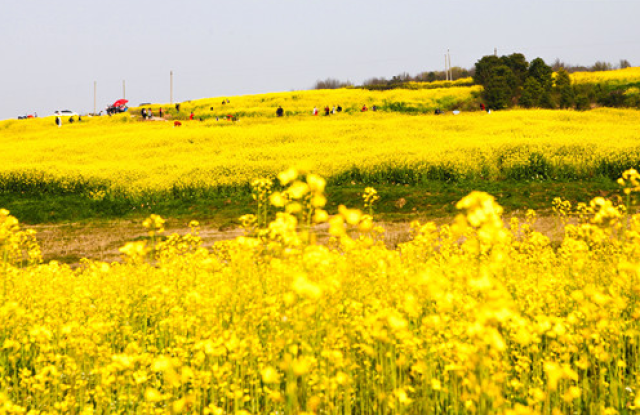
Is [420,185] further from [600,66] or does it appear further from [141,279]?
[600,66]

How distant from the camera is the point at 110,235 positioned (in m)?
16.0

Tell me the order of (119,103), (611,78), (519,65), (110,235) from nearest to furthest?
(110,235) < (519,65) < (611,78) < (119,103)

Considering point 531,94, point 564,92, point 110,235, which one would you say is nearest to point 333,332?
point 110,235

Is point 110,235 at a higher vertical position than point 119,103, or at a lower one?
lower

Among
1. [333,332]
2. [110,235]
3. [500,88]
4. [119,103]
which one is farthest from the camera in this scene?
[119,103]

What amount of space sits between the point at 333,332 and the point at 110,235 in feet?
44.6

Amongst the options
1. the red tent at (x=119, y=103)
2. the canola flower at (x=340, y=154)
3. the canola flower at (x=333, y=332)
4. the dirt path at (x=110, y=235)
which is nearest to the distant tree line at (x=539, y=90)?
the canola flower at (x=340, y=154)

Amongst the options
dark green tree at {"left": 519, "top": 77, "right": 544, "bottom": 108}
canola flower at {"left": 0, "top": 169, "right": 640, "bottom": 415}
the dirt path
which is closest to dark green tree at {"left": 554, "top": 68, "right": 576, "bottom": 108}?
dark green tree at {"left": 519, "top": 77, "right": 544, "bottom": 108}

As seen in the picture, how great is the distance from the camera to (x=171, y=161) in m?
26.7

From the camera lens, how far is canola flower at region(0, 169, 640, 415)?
285cm

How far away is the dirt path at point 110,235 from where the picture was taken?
544 inches

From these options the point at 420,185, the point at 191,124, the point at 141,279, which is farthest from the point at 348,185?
the point at 191,124

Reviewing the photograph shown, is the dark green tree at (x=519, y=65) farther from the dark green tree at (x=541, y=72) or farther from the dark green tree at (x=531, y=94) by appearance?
the dark green tree at (x=531, y=94)

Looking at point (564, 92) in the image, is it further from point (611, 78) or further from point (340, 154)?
point (340, 154)
